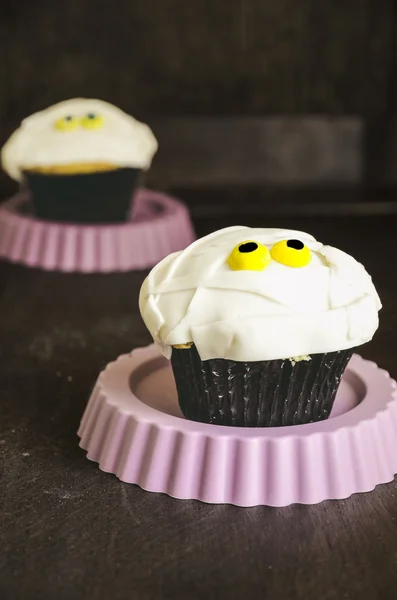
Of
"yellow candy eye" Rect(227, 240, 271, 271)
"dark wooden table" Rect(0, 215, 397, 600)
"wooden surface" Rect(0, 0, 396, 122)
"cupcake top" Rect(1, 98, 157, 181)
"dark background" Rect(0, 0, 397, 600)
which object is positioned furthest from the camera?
"wooden surface" Rect(0, 0, 396, 122)

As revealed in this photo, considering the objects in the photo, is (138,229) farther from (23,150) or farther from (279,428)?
(279,428)

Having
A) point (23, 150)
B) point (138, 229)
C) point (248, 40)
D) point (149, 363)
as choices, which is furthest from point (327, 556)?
point (248, 40)

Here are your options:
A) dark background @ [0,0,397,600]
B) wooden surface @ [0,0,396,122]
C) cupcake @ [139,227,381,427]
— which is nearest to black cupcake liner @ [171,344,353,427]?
cupcake @ [139,227,381,427]

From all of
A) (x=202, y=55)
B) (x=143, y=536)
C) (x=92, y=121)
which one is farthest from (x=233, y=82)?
(x=143, y=536)

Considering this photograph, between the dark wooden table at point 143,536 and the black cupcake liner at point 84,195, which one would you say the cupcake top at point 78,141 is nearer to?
the black cupcake liner at point 84,195

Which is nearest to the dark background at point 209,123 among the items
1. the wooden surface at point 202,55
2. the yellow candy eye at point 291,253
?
the wooden surface at point 202,55

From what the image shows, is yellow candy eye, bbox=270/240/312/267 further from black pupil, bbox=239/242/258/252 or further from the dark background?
the dark background

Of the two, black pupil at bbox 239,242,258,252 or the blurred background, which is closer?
black pupil at bbox 239,242,258,252

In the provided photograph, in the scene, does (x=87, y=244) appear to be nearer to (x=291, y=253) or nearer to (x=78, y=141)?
(x=78, y=141)
